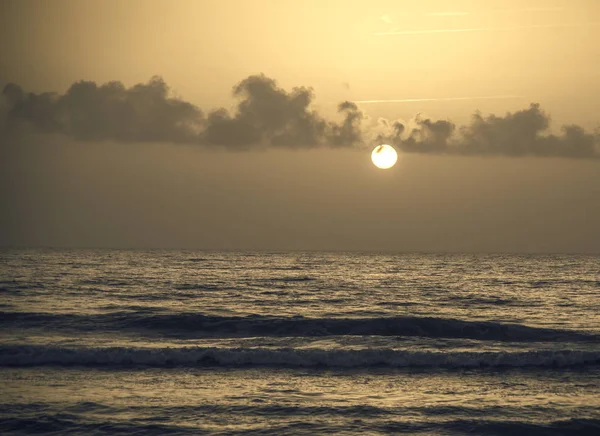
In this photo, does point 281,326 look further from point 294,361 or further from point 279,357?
point 294,361

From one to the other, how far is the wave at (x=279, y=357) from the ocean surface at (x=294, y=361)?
8cm

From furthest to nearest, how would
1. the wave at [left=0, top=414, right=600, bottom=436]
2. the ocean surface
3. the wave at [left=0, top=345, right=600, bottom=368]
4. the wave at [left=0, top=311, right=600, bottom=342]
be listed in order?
the wave at [left=0, top=311, right=600, bottom=342] → the wave at [left=0, top=345, right=600, bottom=368] → the ocean surface → the wave at [left=0, top=414, right=600, bottom=436]

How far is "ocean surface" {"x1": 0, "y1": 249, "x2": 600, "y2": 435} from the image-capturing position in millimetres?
17031

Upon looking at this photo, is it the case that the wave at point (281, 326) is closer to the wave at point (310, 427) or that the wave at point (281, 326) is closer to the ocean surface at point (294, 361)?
the ocean surface at point (294, 361)

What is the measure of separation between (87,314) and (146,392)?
61.6 ft

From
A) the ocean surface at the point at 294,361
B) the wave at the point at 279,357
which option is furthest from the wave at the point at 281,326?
the wave at the point at 279,357

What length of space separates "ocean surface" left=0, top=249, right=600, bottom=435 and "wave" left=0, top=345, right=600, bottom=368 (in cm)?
8

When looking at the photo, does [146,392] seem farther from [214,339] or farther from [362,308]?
[362,308]

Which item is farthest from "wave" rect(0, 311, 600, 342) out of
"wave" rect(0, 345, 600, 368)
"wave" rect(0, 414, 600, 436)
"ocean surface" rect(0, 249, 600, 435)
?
"wave" rect(0, 414, 600, 436)

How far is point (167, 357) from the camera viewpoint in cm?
2528

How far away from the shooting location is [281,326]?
35250mm

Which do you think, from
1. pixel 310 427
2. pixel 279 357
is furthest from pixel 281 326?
pixel 310 427

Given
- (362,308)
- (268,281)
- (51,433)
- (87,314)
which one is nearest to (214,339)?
(87,314)

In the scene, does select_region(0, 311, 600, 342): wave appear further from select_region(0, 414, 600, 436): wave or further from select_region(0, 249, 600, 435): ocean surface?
select_region(0, 414, 600, 436): wave
